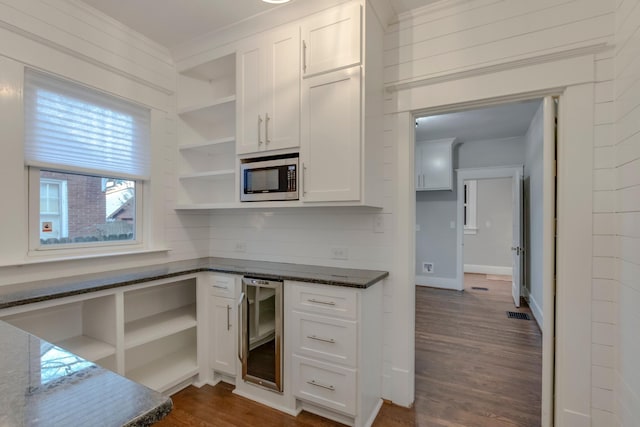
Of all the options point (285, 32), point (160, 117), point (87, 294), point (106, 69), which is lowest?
point (87, 294)

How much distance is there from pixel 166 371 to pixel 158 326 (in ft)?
1.20

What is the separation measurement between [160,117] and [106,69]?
504 millimetres

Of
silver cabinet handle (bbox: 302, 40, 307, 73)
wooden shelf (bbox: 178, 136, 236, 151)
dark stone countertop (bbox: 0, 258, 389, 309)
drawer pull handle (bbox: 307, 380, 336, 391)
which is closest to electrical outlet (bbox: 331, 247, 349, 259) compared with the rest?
dark stone countertop (bbox: 0, 258, 389, 309)

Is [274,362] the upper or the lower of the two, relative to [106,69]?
lower

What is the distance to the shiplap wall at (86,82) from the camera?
6.25 ft

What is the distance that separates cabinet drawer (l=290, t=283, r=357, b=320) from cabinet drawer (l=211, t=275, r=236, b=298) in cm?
55

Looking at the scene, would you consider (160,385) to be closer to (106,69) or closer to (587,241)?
(106,69)

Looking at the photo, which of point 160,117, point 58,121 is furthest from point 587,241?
point 58,121

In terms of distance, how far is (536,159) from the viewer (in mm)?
4066

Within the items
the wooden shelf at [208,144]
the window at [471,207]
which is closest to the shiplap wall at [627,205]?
the wooden shelf at [208,144]

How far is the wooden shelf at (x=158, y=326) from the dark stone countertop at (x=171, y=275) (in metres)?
0.43

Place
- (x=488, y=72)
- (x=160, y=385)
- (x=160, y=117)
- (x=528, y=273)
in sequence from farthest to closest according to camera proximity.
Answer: (x=528, y=273)
(x=160, y=117)
(x=160, y=385)
(x=488, y=72)

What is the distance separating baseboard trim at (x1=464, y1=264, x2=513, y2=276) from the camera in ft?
23.6

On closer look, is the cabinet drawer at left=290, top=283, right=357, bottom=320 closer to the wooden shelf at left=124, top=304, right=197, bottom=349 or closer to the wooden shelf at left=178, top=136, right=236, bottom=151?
the wooden shelf at left=124, top=304, right=197, bottom=349
